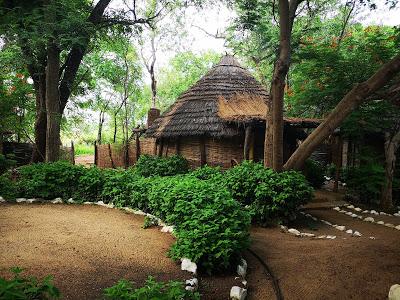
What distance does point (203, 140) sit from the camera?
1312 centimetres

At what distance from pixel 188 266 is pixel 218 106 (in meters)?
9.09

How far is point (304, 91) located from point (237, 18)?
4.05 meters

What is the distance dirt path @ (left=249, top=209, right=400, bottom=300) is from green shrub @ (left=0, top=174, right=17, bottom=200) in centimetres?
609

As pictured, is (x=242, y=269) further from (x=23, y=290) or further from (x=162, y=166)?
(x=162, y=166)

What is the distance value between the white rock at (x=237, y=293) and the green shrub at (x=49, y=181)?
5.99 meters

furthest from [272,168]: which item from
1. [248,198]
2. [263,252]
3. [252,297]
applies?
[252,297]

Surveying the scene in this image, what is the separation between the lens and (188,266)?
4477mm

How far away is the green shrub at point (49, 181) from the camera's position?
328 inches

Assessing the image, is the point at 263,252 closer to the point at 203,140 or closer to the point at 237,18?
the point at 237,18

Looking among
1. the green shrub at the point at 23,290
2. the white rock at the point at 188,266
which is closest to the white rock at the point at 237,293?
the white rock at the point at 188,266

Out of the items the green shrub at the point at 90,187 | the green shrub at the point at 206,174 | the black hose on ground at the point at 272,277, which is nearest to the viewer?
the black hose on ground at the point at 272,277

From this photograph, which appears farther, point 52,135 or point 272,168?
point 52,135

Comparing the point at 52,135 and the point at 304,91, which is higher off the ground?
the point at 304,91

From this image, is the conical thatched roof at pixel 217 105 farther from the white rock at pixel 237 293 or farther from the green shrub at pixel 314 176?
the white rock at pixel 237 293
